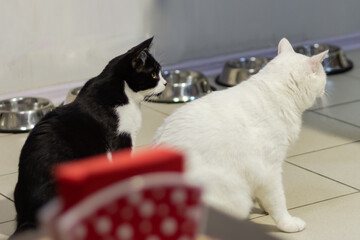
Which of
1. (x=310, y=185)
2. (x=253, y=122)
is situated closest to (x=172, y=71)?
(x=310, y=185)

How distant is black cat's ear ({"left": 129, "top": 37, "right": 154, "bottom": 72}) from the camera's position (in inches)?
91.9

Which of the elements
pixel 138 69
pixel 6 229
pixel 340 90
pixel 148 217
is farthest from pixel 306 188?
pixel 148 217

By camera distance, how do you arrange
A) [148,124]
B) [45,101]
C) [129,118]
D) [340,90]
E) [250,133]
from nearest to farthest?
[250,133]
[129,118]
[148,124]
[45,101]
[340,90]

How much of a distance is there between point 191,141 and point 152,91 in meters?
0.52

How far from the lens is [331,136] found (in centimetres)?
312

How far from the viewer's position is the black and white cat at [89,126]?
2041 millimetres

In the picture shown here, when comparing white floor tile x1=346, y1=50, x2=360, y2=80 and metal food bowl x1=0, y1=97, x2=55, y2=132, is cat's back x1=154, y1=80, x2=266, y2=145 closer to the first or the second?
metal food bowl x1=0, y1=97, x2=55, y2=132

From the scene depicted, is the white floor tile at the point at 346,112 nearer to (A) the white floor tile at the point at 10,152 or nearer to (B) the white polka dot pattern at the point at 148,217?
(A) the white floor tile at the point at 10,152

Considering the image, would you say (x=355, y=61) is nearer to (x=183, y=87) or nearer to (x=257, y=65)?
(x=257, y=65)

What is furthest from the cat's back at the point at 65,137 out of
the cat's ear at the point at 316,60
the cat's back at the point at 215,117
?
the cat's ear at the point at 316,60

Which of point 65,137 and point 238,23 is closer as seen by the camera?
point 65,137

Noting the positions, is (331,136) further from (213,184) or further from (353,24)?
(353,24)

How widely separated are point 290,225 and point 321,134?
1077 millimetres

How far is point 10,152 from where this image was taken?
2969 mm
